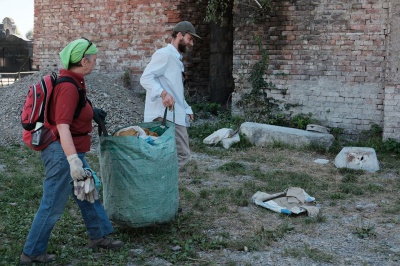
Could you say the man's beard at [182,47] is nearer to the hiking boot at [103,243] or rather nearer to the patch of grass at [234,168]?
the hiking boot at [103,243]

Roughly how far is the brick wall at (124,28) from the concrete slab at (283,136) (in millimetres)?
3379

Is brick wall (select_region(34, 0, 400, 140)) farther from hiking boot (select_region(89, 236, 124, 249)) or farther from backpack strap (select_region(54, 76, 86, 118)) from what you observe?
backpack strap (select_region(54, 76, 86, 118))

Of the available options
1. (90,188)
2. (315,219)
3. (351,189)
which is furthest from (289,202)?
(90,188)

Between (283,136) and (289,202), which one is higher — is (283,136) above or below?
above

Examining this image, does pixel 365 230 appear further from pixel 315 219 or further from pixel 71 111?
pixel 71 111

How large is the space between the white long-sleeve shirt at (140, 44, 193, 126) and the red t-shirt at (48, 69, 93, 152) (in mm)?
1081

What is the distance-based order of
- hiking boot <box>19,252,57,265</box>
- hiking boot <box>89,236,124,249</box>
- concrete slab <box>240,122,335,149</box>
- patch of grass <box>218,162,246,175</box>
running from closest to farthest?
hiking boot <box>19,252,57,265</box>
hiking boot <box>89,236,124,249</box>
patch of grass <box>218,162,246,175</box>
concrete slab <box>240,122,335,149</box>

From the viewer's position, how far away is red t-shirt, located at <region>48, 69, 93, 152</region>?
3918mm

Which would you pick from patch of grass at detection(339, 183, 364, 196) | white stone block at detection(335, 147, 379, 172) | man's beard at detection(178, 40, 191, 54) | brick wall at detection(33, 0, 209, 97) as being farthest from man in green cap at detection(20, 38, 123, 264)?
brick wall at detection(33, 0, 209, 97)

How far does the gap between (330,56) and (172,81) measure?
4.63m

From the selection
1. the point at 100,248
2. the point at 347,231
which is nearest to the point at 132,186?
the point at 100,248

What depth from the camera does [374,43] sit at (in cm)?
892

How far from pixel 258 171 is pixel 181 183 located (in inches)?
43.3

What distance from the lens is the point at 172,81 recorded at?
17.6 feet
